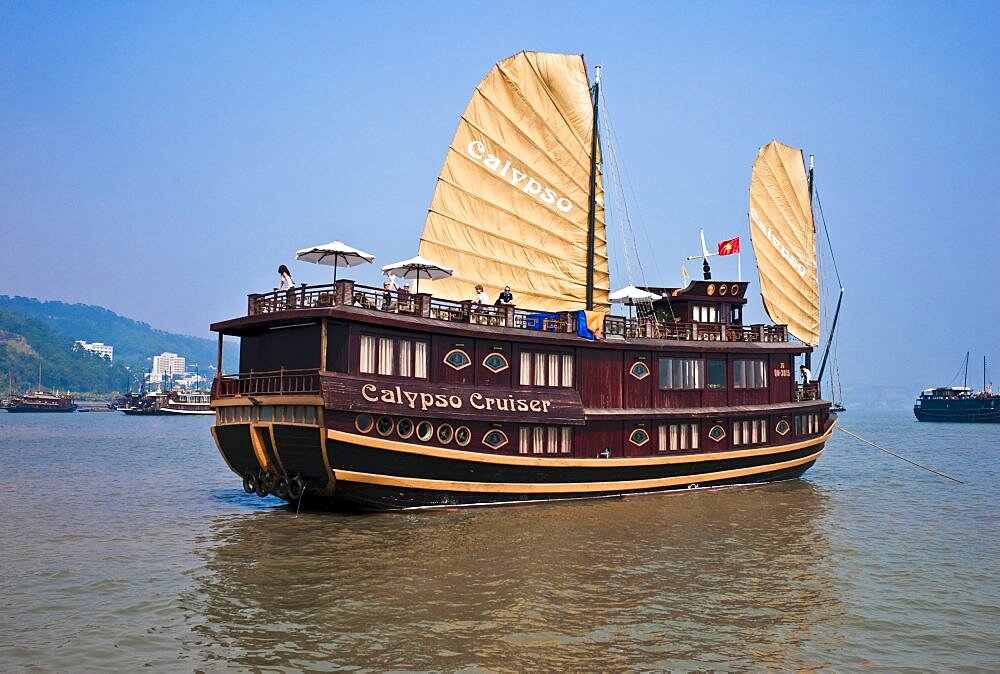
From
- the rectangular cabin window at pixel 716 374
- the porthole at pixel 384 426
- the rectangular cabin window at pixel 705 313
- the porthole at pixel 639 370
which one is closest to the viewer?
the porthole at pixel 384 426

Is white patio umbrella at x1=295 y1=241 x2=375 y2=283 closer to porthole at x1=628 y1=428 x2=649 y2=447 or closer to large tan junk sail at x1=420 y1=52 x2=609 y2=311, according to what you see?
large tan junk sail at x1=420 y1=52 x2=609 y2=311

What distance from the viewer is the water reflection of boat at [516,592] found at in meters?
7.73

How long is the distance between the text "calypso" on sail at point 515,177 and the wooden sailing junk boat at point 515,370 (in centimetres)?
4

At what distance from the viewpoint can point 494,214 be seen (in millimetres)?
19484

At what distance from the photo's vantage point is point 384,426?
548 inches

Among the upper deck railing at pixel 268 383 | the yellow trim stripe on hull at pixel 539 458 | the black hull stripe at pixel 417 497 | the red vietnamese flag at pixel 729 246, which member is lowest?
the black hull stripe at pixel 417 497

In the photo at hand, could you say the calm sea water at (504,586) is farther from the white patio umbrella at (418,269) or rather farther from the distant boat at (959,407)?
the distant boat at (959,407)

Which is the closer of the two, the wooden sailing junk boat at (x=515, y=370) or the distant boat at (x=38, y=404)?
the wooden sailing junk boat at (x=515, y=370)

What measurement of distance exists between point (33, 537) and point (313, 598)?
712 cm

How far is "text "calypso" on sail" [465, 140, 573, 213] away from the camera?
63.5 ft

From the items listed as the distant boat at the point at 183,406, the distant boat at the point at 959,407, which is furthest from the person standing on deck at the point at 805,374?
the distant boat at the point at 183,406

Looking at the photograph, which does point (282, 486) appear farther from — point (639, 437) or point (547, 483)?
point (639, 437)

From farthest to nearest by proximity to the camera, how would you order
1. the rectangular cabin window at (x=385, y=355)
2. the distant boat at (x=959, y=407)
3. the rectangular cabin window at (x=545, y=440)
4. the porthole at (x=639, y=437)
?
the distant boat at (x=959, y=407)
the porthole at (x=639, y=437)
the rectangular cabin window at (x=545, y=440)
the rectangular cabin window at (x=385, y=355)

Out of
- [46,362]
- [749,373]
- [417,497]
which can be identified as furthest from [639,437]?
[46,362]
